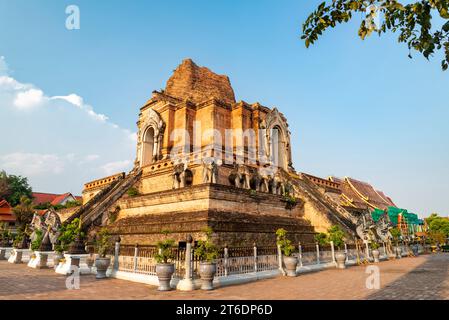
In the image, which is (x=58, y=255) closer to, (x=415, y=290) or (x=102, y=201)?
(x=102, y=201)

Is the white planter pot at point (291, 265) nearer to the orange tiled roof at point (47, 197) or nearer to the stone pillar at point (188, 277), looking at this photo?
the stone pillar at point (188, 277)

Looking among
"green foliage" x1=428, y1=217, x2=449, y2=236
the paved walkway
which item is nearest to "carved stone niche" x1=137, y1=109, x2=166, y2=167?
the paved walkway

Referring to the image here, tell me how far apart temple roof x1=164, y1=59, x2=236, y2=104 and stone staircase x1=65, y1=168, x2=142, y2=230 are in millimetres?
9719

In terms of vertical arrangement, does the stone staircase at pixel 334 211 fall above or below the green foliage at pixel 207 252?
above

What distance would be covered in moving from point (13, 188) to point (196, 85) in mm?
35552

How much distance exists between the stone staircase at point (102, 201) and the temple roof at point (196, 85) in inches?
383

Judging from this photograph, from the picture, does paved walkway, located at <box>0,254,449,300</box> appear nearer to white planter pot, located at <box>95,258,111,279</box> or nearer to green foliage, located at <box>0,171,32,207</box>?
white planter pot, located at <box>95,258,111,279</box>

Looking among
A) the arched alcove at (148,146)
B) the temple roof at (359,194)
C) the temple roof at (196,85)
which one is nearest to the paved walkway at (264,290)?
the arched alcove at (148,146)

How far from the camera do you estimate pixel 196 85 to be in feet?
101

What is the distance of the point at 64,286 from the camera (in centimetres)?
941

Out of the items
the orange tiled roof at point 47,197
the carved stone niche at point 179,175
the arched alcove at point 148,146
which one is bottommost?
the carved stone niche at point 179,175

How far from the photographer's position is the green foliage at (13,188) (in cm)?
4481

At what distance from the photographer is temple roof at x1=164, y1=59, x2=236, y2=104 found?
29.7 metres
